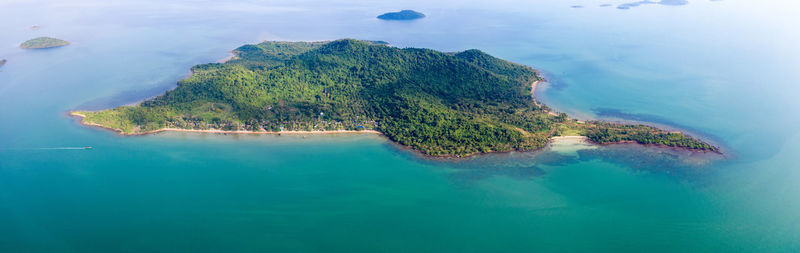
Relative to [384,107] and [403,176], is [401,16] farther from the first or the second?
[403,176]

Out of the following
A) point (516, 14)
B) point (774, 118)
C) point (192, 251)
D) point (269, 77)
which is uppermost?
point (516, 14)

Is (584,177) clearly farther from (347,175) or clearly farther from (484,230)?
(347,175)

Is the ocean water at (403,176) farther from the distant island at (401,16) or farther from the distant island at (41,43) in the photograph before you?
the distant island at (401,16)

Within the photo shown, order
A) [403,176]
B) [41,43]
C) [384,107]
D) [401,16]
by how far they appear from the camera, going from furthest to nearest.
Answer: [401,16], [41,43], [384,107], [403,176]

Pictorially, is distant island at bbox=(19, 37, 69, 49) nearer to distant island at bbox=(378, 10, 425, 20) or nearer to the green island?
the green island

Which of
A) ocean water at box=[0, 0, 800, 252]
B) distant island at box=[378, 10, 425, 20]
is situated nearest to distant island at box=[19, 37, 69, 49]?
ocean water at box=[0, 0, 800, 252]

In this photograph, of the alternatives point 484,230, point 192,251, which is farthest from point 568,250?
point 192,251

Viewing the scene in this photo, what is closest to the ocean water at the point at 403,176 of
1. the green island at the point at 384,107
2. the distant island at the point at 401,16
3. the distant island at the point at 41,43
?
the green island at the point at 384,107

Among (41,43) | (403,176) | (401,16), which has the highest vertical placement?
(401,16)

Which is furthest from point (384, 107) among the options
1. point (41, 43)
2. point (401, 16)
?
point (41, 43)
